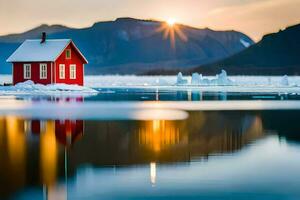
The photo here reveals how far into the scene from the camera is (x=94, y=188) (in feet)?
29.9

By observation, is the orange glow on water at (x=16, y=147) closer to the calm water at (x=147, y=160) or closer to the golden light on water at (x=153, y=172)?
the calm water at (x=147, y=160)

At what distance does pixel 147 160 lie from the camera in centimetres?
1192

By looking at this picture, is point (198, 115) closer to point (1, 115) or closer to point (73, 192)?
point (1, 115)

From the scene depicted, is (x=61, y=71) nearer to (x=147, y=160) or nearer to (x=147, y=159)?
(x=147, y=159)

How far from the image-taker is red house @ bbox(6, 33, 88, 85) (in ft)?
177

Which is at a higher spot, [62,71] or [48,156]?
[62,71]

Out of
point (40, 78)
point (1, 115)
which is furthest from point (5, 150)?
point (40, 78)

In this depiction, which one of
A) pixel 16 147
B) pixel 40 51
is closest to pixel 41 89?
pixel 40 51

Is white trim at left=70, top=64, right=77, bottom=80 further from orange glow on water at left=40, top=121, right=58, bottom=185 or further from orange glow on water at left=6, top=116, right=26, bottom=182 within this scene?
orange glow on water at left=40, top=121, right=58, bottom=185

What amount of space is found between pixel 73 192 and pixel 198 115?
16.0 m

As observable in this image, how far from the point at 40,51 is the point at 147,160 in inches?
1815

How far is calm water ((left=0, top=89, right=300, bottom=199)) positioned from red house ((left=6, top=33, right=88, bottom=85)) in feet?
113

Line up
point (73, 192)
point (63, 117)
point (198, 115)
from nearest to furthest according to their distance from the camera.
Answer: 1. point (73, 192)
2. point (63, 117)
3. point (198, 115)

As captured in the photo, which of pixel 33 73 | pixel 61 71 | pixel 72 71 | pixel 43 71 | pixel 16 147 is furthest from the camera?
pixel 72 71
